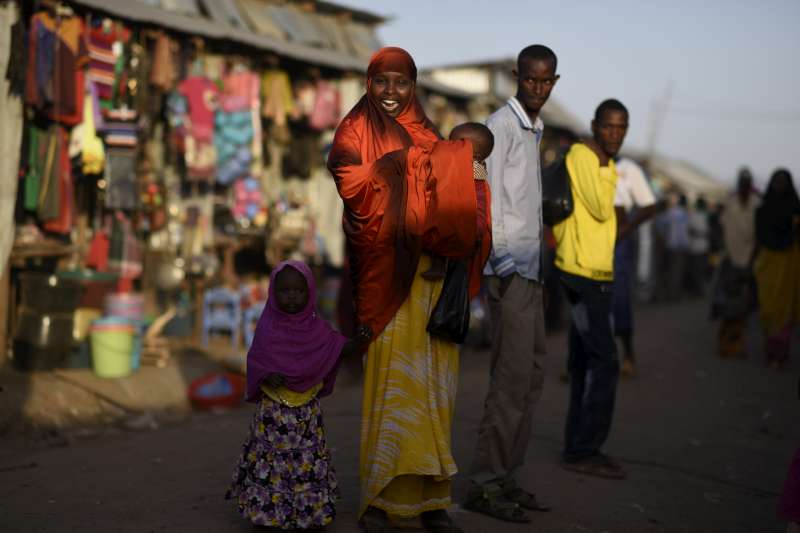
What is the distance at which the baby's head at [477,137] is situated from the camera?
3.84 meters

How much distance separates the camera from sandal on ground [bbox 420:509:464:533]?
3.69 meters

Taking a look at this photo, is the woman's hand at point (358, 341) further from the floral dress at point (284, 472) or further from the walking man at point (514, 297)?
the walking man at point (514, 297)

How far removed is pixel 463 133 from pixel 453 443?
97.7 inches

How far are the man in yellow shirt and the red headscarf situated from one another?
1472 millimetres

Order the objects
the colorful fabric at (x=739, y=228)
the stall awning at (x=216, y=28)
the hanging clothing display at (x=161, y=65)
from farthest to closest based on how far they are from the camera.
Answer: the colorful fabric at (x=739, y=228)
the hanging clothing display at (x=161, y=65)
the stall awning at (x=216, y=28)

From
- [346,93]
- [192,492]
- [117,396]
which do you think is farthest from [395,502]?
[346,93]

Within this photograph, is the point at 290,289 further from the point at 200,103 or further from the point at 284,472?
the point at 200,103

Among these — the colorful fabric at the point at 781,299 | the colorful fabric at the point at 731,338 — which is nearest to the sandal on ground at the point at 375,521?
the colorful fabric at the point at 781,299

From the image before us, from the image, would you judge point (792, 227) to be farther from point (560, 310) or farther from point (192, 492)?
point (192, 492)

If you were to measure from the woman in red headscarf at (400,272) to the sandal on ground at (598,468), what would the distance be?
1.59 meters

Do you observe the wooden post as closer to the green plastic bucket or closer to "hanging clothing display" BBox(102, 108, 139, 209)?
the green plastic bucket

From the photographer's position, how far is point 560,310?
40.3 feet

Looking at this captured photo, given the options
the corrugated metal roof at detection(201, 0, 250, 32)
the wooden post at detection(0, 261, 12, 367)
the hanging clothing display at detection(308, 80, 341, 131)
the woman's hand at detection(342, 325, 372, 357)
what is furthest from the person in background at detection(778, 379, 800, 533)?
the corrugated metal roof at detection(201, 0, 250, 32)

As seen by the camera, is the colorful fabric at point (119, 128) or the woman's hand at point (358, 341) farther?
the colorful fabric at point (119, 128)
